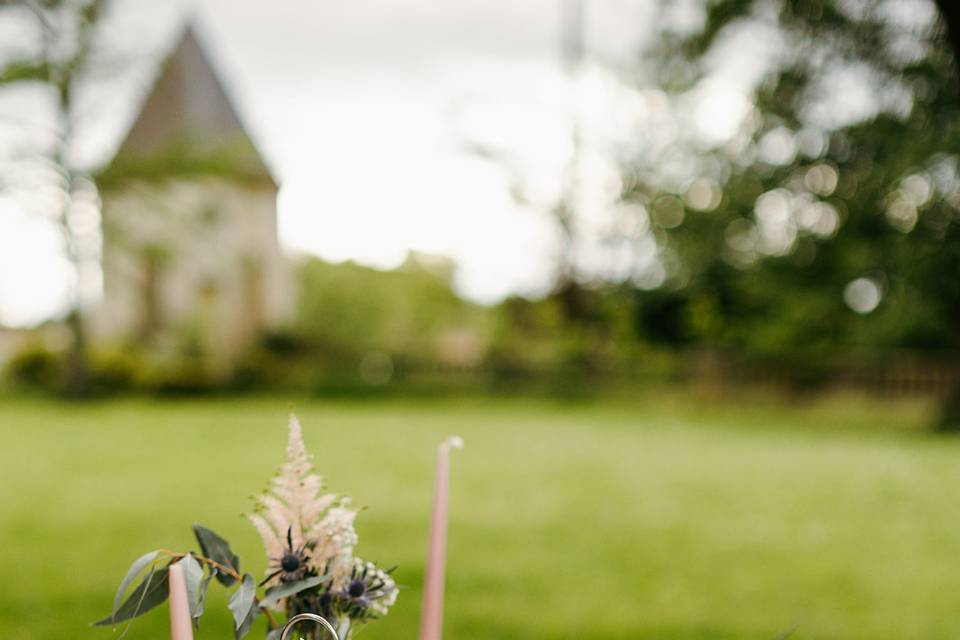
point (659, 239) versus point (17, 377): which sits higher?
point (659, 239)

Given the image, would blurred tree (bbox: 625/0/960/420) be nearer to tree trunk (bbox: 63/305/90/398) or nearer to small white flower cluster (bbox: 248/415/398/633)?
small white flower cluster (bbox: 248/415/398/633)

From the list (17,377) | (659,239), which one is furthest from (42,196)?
(659,239)

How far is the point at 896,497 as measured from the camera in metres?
6.97

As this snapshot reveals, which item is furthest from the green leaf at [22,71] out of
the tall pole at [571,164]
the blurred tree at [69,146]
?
the tall pole at [571,164]

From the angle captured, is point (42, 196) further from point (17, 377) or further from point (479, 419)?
point (479, 419)

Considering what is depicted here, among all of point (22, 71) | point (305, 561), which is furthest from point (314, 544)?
point (22, 71)

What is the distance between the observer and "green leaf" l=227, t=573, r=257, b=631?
80 cm

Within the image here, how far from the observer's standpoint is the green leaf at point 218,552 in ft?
2.99

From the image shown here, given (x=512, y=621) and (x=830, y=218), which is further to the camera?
(x=830, y=218)

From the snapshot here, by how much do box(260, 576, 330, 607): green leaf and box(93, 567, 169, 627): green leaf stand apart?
0.11 metres

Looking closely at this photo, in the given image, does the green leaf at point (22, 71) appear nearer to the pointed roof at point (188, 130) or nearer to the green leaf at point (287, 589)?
the pointed roof at point (188, 130)

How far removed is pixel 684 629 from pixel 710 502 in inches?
125

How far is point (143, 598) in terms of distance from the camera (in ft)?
2.75

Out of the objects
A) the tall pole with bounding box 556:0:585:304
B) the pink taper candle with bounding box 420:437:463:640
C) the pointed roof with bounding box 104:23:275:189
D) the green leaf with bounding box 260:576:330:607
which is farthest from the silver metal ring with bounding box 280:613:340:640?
the tall pole with bounding box 556:0:585:304
